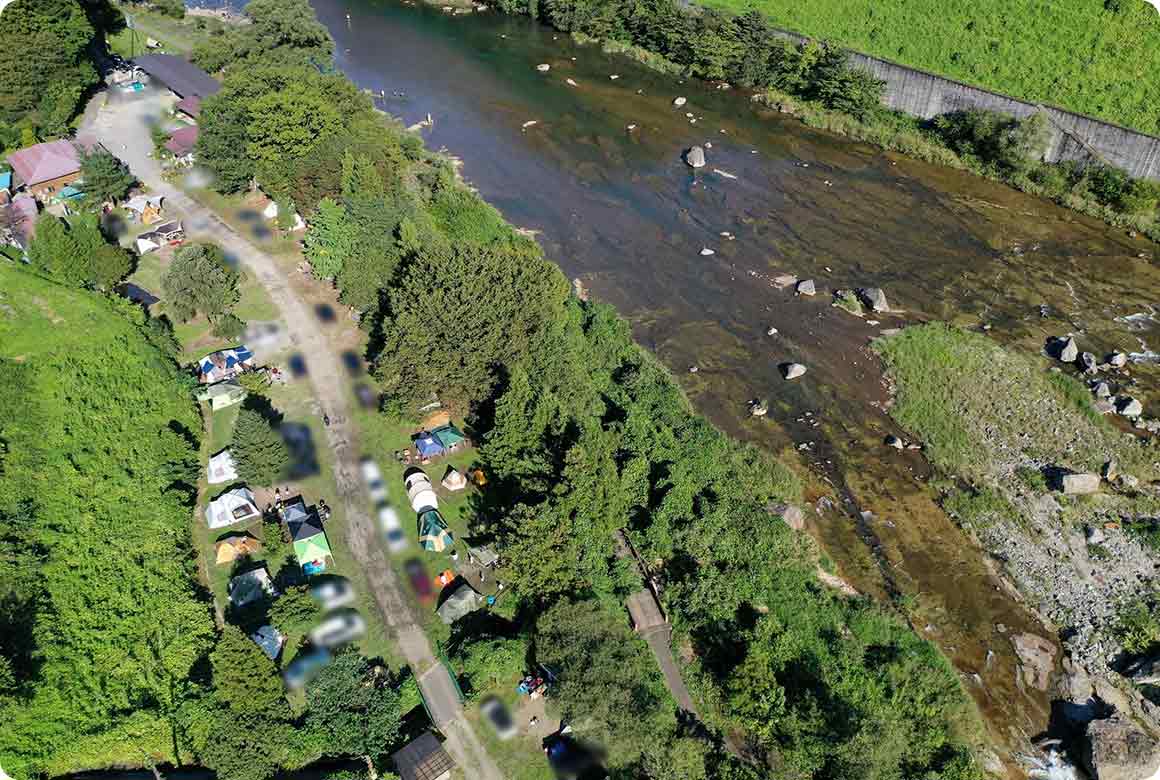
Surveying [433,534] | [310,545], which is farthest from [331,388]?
[433,534]

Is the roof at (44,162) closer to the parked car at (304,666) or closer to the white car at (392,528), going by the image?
the white car at (392,528)

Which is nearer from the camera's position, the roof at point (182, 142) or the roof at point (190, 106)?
the roof at point (182, 142)

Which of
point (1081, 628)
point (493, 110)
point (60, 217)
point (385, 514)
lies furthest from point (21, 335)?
point (1081, 628)

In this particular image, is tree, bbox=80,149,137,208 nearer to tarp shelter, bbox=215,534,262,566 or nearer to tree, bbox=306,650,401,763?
tarp shelter, bbox=215,534,262,566

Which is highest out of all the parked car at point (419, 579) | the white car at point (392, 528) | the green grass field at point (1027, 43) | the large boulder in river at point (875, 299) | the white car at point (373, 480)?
the green grass field at point (1027, 43)

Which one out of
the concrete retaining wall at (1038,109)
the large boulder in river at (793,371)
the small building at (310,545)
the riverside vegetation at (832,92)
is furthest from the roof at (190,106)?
the concrete retaining wall at (1038,109)

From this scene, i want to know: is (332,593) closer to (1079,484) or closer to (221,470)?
(221,470)

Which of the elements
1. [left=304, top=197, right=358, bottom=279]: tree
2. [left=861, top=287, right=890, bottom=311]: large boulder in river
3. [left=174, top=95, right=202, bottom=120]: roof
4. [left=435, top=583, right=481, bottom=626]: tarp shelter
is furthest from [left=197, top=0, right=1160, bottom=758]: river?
[left=435, top=583, right=481, bottom=626]: tarp shelter

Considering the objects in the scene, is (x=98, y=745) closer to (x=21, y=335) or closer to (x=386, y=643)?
(x=386, y=643)
